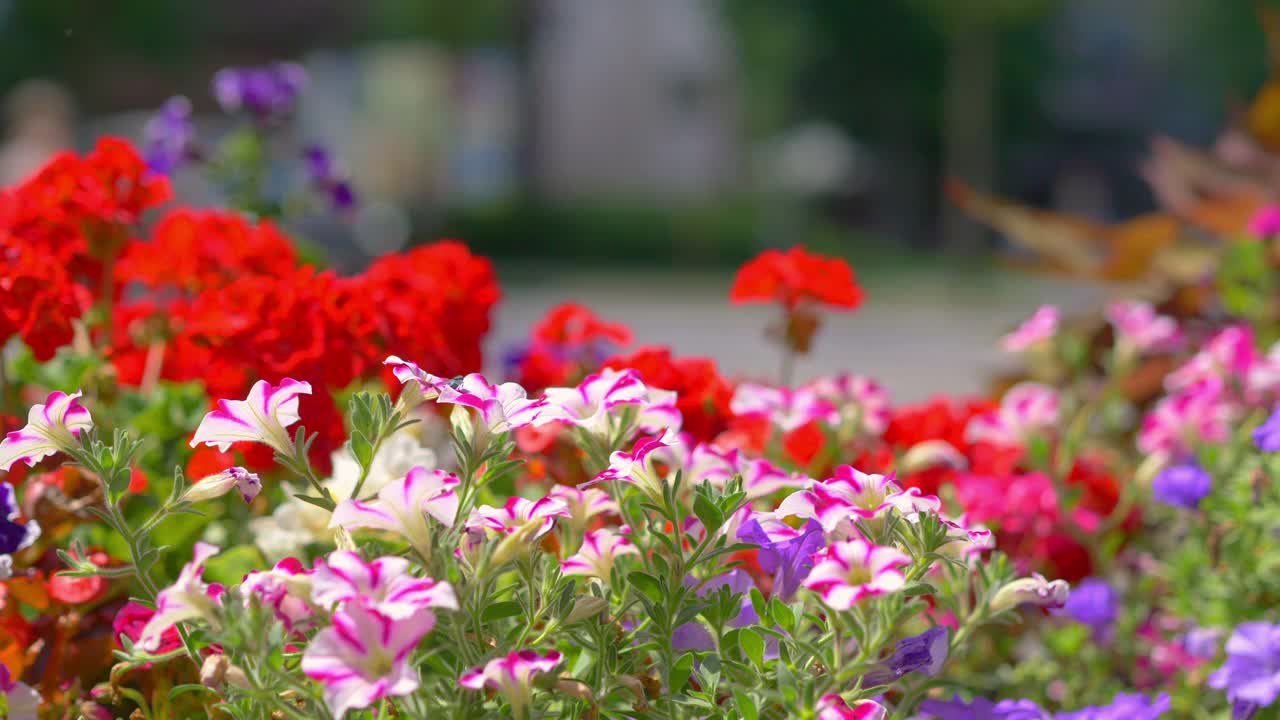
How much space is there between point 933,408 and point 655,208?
20.2 metres

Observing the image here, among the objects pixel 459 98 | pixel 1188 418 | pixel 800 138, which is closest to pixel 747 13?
pixel 800 138

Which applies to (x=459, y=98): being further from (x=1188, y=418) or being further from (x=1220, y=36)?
(x=1188, y=418)

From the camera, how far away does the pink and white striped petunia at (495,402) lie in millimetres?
1001

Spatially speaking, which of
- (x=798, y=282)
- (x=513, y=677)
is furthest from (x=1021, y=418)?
(x=513, y=677)

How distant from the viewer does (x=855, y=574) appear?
946 millimetres

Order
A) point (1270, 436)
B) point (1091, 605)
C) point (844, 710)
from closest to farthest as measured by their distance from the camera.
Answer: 1. point (844, 710)
2. point (1270, 436)
3. point (1091, 605)

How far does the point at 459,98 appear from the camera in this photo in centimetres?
2256

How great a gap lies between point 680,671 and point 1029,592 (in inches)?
12.1

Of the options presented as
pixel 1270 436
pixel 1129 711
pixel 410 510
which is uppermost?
pixel 410 510

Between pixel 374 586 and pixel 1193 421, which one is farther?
pixel 1193 421

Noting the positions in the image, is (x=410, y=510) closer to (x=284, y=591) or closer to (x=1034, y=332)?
(x=284, y=591)

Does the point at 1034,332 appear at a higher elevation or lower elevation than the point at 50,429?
lower

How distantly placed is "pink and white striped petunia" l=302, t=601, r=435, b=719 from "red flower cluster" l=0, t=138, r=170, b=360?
0.75 meters

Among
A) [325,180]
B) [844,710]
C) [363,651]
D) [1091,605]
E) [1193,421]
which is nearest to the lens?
[363,651]
